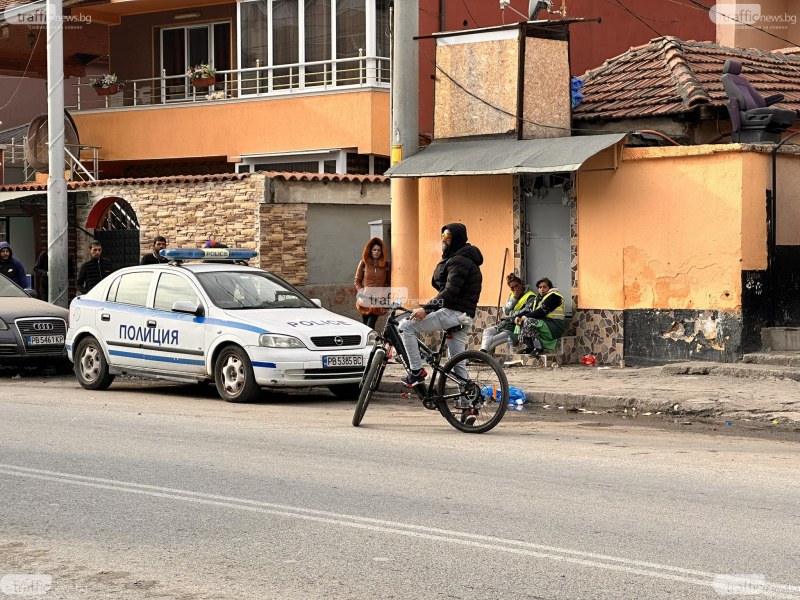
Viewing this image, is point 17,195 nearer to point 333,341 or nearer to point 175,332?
point 175,332

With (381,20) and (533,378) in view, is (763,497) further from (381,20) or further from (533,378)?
(381,20)

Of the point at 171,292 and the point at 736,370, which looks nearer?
the point at 171,292

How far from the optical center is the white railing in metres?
28.2

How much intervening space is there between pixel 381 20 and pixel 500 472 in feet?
58.1

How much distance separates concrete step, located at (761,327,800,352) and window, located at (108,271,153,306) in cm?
756

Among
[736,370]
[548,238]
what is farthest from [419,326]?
[548,238]

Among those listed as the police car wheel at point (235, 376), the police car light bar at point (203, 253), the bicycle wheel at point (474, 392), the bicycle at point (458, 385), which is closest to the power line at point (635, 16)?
the police car light bar at point (203, 253)

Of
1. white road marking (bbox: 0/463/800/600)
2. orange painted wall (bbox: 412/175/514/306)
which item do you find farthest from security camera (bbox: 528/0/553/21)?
white road marking (bbox: 0/463/800/600)

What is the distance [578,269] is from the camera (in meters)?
17.8

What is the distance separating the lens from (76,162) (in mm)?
27719

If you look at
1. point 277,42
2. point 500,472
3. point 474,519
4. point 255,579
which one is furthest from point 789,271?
point 277,42

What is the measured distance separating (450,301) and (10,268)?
37.4ft

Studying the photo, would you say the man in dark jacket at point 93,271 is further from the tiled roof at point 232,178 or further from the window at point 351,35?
the window at point 351,35

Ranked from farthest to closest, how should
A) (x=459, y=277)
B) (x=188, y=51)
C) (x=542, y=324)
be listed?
(x=188, y=51), (x=542, y=324), (x=459, y=277)
